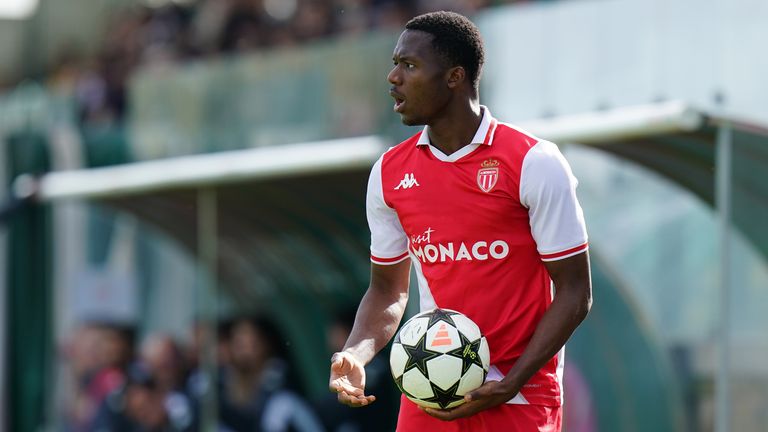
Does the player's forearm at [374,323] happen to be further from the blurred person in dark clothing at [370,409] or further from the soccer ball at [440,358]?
the blurred person in dark clothing at [370,409]

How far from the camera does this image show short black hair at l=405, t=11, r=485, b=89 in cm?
500

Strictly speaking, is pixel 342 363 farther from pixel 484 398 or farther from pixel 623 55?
pixel 623 55

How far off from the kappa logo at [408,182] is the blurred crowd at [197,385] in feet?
17.5

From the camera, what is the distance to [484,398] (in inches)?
191

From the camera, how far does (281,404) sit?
36.6 ft

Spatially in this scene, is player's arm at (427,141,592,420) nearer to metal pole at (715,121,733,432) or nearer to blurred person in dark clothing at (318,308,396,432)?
metal pole at (715,121,733,432)

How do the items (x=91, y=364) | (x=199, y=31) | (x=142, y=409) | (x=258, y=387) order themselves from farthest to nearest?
1. (x=199, y=31)
2. (x=91, y=364)
3. (x=142, y=409)
4. (x=258, y=387)

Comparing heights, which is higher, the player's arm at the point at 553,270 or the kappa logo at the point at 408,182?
the kappa logo at the point at 408,182

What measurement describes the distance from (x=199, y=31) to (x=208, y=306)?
155 inches

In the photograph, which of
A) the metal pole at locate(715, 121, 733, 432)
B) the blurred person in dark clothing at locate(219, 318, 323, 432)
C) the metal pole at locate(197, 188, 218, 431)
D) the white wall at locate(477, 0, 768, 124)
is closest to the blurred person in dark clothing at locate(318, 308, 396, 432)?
the blurred person in dark clothing at locate(219, 318, 323, 432)

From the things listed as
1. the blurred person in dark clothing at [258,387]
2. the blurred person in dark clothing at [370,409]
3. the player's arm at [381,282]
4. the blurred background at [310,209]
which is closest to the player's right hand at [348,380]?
the player's arm at [381,282]

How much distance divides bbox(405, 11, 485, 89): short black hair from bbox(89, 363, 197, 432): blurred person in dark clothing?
7025 mm

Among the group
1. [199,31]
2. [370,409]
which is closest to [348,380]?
[370,409]

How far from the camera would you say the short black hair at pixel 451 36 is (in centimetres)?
500
